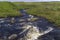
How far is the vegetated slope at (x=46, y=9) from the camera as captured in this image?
9055 millimetres

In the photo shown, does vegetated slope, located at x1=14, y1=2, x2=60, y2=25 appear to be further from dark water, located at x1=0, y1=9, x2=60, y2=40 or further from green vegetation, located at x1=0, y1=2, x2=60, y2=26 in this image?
dark water, located at x1=0, y1=9, x2=60, y2=40

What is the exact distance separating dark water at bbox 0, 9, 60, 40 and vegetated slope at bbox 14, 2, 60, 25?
0.33 m

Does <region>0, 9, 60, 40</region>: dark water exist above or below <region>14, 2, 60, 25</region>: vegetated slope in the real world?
below

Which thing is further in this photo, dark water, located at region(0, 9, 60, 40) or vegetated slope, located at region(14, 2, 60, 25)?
vegetated slope, located at region(14, 2, 60, 25)

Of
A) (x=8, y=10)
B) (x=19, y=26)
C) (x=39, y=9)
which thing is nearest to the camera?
(x=19, y=26)

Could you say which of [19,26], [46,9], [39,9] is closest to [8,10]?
[19,26]

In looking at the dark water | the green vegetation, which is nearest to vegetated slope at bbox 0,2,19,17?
the green vegetation

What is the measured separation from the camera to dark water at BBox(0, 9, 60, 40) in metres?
7.97

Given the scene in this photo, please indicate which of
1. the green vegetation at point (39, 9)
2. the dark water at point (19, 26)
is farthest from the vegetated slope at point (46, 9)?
the dark water at point (19, 26)

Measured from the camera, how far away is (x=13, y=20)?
8.77m

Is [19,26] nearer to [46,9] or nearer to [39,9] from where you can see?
[39,9]

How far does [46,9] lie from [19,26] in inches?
77.7

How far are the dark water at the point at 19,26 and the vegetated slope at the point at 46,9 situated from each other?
1.09ft

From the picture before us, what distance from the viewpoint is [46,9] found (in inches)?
373
